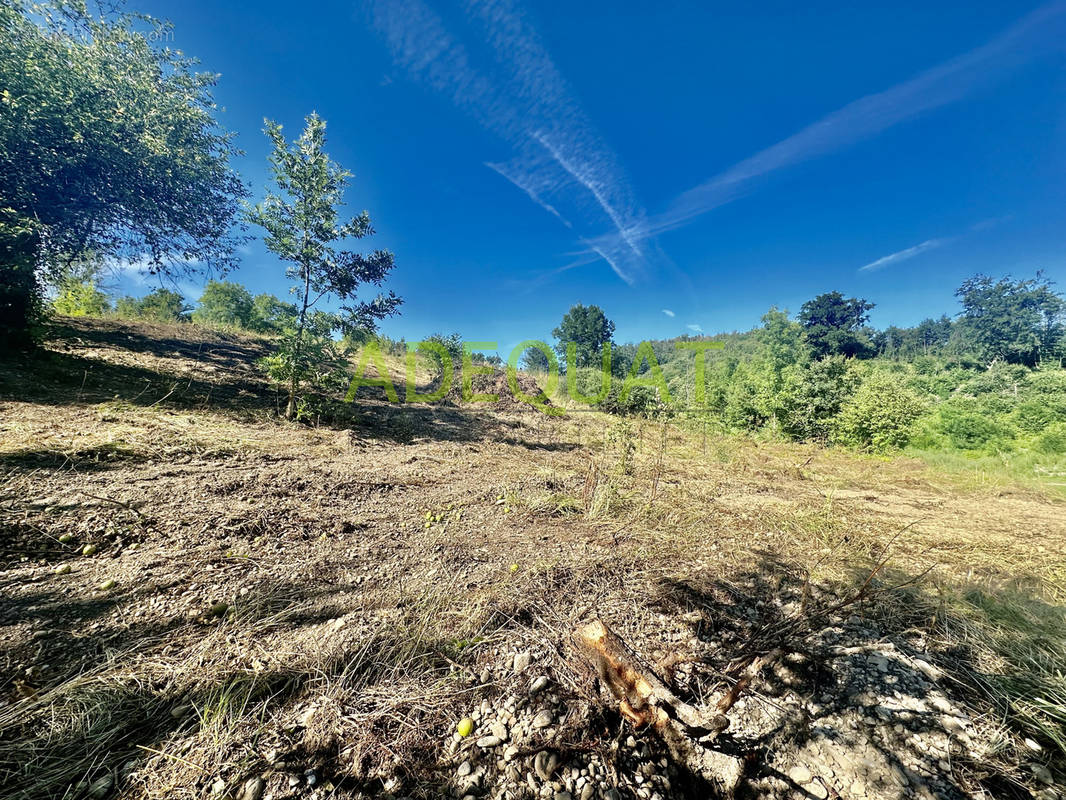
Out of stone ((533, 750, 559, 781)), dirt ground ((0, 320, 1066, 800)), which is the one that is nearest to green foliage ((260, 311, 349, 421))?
dirt ground ((0, 320, 1066, 800))

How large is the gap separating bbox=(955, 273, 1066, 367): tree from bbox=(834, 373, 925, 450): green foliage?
2600cm

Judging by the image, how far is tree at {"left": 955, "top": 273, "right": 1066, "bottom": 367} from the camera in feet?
75.3

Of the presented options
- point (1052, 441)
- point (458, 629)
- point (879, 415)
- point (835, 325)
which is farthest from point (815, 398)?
point (835, 325)

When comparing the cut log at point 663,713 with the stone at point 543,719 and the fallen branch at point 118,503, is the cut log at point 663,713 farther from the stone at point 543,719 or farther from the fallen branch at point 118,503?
the fallen branch at point 118,503

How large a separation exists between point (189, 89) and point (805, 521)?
49.0ft

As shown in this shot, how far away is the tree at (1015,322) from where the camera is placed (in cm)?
2294

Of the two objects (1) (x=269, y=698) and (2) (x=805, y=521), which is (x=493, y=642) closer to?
(1) (x=269, y=698)

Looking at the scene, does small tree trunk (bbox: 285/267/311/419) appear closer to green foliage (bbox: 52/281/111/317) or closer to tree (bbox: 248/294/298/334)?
tree (bbox: 248/294/298/334)

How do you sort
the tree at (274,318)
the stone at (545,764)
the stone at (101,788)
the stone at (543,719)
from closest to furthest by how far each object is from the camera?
the stone at (101,788) → the stone at (545,764) → the stone at (543,719) → the tree at (274,318)

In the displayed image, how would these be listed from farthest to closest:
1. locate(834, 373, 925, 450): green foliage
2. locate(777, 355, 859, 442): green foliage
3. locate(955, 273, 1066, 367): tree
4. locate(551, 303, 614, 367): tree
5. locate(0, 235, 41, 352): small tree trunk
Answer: locate(551, 303, 614, 367): tree, locate(955, 273, 1066, 367): tree, locate(777, 355, 859, 442): green foliage, locate(834, 373, 925, 450): green foliage, locate(0, 235, 41, 352): small tree trunk

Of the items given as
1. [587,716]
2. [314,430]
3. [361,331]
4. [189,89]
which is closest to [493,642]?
[587,716]

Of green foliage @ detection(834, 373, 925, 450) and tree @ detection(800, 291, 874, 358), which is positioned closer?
green foliage @ detection(834, 373, 925, 450)

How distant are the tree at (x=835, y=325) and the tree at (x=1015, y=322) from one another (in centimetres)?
631

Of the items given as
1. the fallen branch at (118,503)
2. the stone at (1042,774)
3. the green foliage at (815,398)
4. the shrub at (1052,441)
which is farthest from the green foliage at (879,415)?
the fallen branch at (118,503)
